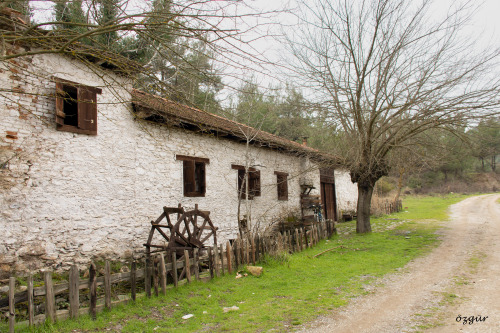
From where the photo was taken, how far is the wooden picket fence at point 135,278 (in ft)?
12.9

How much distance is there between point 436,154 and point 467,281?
19.3 feet

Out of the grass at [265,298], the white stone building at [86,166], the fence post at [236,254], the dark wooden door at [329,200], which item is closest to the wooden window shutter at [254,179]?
the white stone building at [86,166]

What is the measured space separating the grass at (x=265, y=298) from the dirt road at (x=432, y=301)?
1.17 feet

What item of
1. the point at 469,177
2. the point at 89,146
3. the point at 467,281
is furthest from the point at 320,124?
the point at 469,177

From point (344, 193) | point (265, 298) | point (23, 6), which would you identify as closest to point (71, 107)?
point (23, 6)

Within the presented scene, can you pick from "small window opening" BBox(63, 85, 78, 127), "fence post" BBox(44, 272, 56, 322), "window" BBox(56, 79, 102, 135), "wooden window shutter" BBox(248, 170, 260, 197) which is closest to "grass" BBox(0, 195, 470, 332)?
"fence post" BBox(44, 272, 56, 322)

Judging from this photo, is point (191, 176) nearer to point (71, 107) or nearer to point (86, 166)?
point (86, 166)

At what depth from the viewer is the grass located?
415cm

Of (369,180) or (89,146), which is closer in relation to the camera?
(89,146)

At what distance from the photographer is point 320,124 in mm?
11297

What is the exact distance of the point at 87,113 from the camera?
682 centimetres

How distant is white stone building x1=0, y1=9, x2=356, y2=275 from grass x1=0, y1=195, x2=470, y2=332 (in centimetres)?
244

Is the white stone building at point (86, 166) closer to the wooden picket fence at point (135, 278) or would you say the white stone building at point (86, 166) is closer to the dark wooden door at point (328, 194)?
the wooden picket fence at point (135, 278)

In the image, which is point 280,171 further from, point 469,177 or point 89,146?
point 469,177
